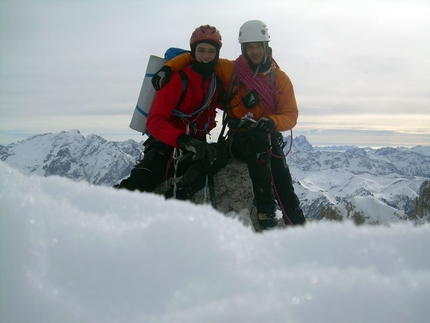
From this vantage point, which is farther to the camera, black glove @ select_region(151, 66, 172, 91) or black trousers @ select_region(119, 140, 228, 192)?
black trousers @ select_region(119, 140, 228, 192)

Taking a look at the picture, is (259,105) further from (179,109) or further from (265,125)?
(179,109)

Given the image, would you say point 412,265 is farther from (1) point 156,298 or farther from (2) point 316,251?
(1) point 156,298

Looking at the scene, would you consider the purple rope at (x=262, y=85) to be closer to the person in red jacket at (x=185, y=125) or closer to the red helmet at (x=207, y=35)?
the person in red jacket at (x=185, y=125)

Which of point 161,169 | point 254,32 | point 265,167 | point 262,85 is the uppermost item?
point 254,32

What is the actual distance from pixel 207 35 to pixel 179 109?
144 cm

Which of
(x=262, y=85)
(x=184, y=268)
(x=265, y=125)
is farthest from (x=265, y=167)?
(x=184, y=268)

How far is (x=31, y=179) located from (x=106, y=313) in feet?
2.61

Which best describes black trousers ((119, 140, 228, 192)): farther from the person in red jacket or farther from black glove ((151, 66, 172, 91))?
black glove ((151, 66, 172, 91))

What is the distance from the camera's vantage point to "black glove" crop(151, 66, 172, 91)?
6.18m

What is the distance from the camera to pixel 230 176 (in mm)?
7156

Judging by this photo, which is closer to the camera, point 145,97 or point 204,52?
point 204,52

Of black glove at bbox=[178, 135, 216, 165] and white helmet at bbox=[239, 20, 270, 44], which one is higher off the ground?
white helmet at bbox=[239, 20, 270, 44]

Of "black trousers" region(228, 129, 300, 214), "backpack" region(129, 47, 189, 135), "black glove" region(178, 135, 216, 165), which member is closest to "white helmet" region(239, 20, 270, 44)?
"backpack" region(129, 47, 189, 135)

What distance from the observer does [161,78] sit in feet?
20.3
